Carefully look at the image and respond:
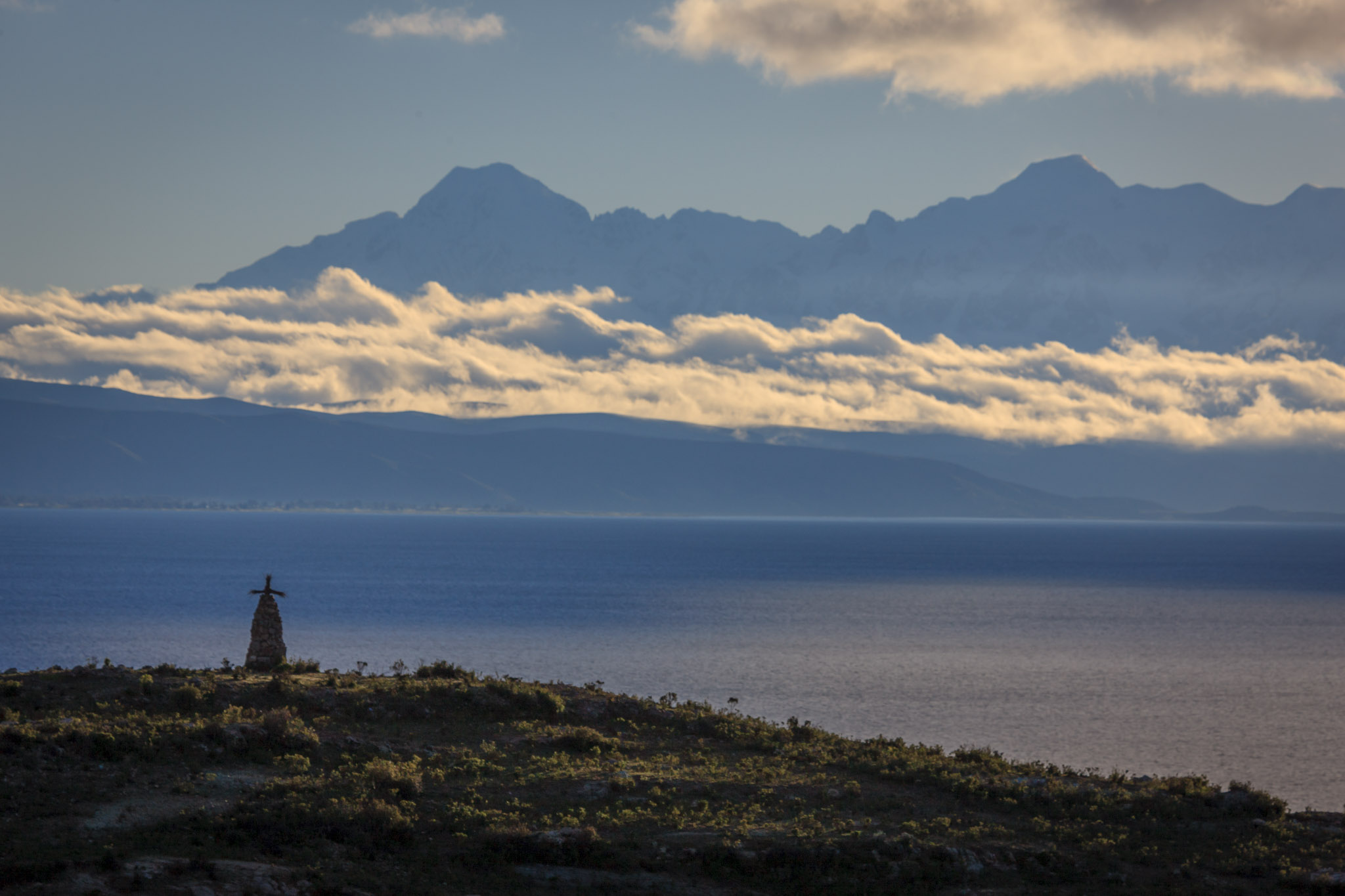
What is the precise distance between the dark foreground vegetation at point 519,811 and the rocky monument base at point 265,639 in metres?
3.88

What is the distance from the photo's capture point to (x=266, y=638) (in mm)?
43656

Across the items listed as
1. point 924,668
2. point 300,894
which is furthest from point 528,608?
point 300,894

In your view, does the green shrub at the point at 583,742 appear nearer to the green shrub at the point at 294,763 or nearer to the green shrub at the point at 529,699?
the green shrub at the point at 529,699

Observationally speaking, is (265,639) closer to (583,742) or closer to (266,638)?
(266,638)

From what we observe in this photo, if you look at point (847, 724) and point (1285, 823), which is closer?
point (1285, 823)

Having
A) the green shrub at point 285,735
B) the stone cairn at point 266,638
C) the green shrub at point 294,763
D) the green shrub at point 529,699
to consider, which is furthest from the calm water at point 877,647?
the green shrub at point 294,763

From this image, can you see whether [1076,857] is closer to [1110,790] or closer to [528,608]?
[1110,790]

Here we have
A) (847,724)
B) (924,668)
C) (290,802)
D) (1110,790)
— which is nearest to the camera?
(290,802)

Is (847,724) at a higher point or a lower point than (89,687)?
lower

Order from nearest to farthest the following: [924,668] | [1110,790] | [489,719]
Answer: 1. [1110,790]
2. [489,719]
3. [924,668]

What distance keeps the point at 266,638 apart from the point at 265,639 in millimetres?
36

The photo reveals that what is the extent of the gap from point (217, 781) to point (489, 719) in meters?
12.3

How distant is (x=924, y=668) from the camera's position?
9244 cm

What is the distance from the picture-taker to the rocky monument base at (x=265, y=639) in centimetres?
4328
